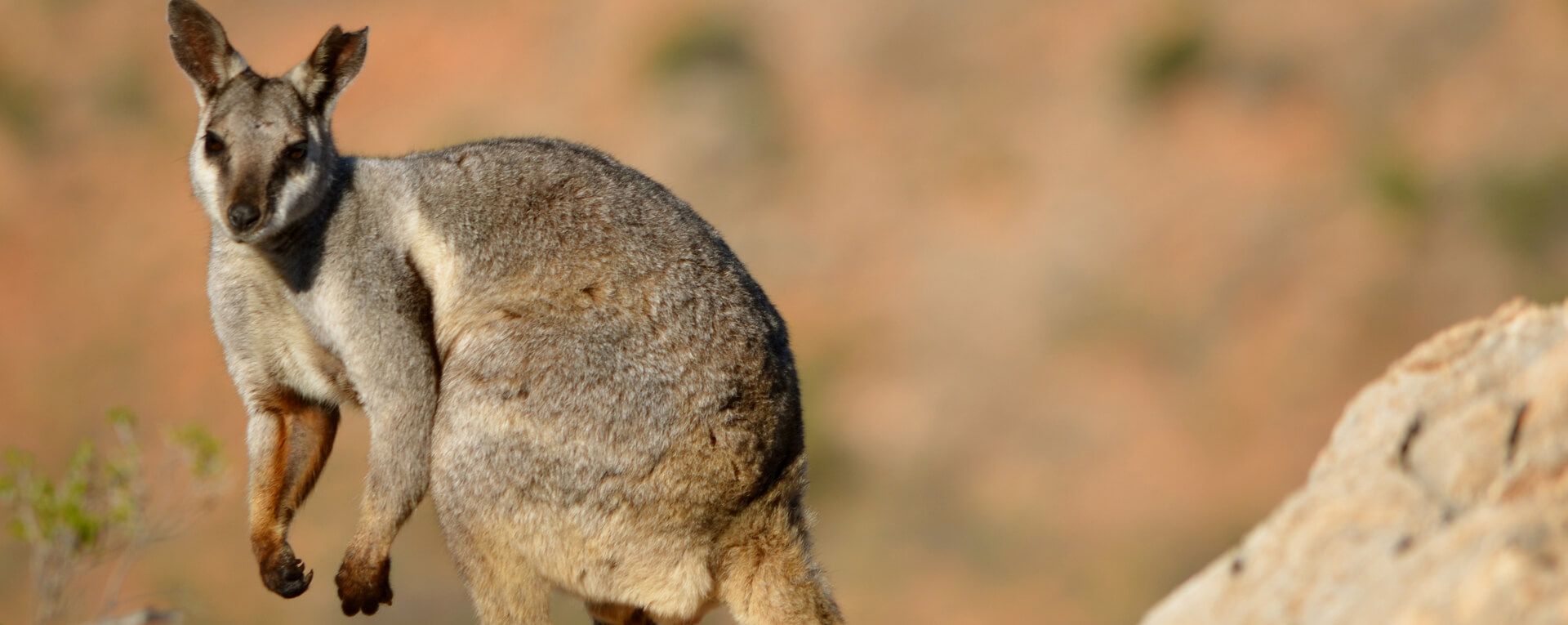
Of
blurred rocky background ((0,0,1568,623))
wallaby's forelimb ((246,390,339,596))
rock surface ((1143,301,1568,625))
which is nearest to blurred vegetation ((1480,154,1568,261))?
blurred rocky background ((0,0,1568,623))

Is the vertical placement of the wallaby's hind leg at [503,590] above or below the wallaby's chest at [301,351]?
below

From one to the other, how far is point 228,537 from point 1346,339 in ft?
54.6

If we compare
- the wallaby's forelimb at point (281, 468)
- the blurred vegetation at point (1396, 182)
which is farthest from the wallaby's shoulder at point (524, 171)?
the blurred vegetation at point (1396, 182)

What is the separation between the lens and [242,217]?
624cm

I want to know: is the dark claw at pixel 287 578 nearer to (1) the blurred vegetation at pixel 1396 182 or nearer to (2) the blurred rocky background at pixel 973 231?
(2) the blurred rocky background at pixel 973 231

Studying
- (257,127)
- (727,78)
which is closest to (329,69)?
(257,127)

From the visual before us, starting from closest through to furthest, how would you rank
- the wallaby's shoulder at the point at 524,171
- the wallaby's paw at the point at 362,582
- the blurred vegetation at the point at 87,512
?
the wallaby's paw at the point at 362,582
the wallaby's shoulder at the point at 524,171
the blurred vegetation at the point at 87,512

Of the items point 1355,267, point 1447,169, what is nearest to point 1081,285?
point 1355,267

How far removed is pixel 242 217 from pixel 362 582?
1518 mm

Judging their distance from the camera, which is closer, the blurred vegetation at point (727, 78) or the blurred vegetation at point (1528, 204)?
the blurred vegetation at point (1528, 204)

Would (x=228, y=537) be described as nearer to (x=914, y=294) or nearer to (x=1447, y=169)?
(x=914, y=294)

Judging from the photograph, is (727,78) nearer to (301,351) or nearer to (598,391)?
(301,351)

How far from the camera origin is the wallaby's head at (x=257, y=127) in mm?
6367

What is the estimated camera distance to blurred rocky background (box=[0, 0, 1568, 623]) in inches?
925
